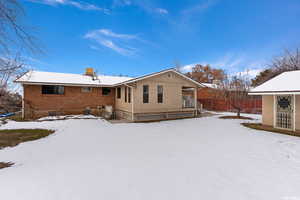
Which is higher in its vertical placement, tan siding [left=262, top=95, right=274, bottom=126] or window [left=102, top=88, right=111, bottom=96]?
window [left=102, top=88, right=111, bottom=96]

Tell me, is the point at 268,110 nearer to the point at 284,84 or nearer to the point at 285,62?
the point at 284,84

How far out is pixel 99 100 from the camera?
552 inches

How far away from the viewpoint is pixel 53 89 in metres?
12.4

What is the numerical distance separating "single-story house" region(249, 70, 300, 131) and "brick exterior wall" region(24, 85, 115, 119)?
12854 mm

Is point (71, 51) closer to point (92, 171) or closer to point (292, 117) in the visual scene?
point (92, 171)

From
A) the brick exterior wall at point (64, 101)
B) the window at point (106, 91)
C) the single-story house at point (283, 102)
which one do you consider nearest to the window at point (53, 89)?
the brick exterior wall at point (64, 101)

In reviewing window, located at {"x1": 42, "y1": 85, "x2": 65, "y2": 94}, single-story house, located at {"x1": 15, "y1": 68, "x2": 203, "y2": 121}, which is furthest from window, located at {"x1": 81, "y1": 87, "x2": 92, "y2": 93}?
window, located at {"x1": 42, "y1": 85, "x2": 65, "y2": 94}

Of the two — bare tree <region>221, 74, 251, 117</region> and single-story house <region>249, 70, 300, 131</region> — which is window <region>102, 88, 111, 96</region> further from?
single-story house <region>249, 70, 300, 131</region>

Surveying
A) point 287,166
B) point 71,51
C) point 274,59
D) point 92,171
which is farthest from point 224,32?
point 92,171

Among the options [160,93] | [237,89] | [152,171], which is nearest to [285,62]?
[237,89]

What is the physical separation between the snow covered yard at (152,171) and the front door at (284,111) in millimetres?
3132

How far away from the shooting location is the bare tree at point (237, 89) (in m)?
12.5

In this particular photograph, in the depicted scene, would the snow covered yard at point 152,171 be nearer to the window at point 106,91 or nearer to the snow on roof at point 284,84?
the snow on roof at point 284,84

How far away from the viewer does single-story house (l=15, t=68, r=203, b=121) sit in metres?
11.0
